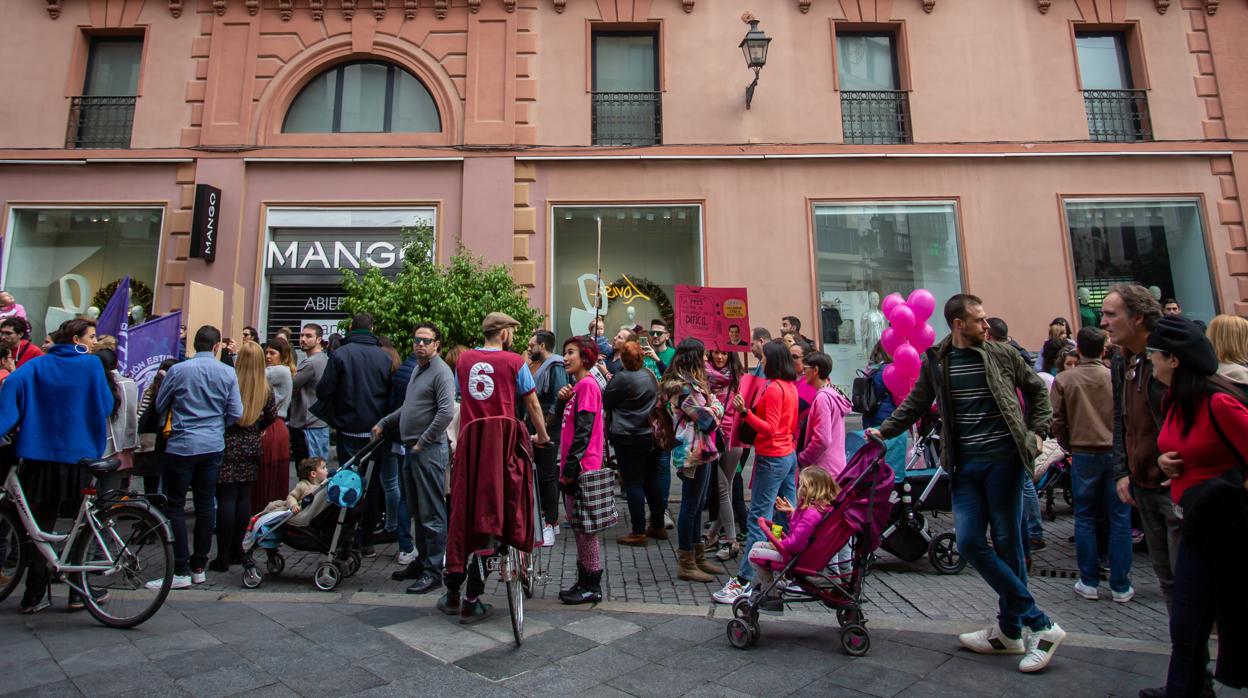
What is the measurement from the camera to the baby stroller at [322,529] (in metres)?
5.49

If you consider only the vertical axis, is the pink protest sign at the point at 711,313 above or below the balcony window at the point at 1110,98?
below

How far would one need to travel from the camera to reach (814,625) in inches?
181

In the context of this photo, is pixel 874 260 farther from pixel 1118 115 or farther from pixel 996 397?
pixel 996 397

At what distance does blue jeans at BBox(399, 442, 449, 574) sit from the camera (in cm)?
541

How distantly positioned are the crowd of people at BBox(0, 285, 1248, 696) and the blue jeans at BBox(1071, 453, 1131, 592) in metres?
0.02

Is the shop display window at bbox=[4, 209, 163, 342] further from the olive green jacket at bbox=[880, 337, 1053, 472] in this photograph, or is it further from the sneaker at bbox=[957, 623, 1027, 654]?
the sneaker at bbox=[957, 623, 1027, 654]

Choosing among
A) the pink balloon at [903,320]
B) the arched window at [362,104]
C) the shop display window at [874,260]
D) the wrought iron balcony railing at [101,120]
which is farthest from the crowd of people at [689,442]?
the wrought iron balcony railing at [101,120]

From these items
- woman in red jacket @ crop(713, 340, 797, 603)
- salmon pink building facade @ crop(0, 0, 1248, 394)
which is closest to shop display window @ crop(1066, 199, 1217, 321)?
salmon pink building facade @ crop(0, 0, 1248, 394)

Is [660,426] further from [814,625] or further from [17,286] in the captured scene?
[17,286]

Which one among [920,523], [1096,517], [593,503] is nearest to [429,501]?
[593,503]

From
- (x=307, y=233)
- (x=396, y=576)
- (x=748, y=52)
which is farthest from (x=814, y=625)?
(x=307, y=233)

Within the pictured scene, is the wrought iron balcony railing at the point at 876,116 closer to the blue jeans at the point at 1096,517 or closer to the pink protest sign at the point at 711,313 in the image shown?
the pink protest sign at the point at 711,313

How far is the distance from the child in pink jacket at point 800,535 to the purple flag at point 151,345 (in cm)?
698

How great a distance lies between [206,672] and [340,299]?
32.8ft
